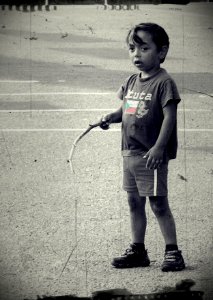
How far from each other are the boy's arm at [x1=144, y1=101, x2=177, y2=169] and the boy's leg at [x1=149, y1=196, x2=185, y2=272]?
298 mm

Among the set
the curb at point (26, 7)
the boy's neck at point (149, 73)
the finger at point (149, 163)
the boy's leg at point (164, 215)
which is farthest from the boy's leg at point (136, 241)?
the curb at point (26, 7)

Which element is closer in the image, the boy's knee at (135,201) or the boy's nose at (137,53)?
Answer: the boy's nose at (137,53)

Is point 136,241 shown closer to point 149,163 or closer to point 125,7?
point 149,163

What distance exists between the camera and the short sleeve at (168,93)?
14.6ft

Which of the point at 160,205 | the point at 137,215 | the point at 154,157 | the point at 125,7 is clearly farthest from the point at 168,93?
the point at 125,7

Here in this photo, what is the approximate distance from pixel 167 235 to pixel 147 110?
784 millimetres

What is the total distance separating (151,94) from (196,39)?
14.5 meters

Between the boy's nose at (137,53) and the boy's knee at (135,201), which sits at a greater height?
the boy's nose at (137,53)

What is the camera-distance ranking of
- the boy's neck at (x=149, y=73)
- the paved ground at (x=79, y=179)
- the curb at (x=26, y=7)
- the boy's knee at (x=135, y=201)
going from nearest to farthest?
the boy's neck at (x=149, y=73)
the paved ground at (x=79, y=179)
the boy's knee at (x=135, y=201)
the curb at (x=26, y=7)

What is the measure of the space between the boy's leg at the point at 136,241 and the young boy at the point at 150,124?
0.06 feet

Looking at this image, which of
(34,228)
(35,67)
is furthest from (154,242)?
(35,67)

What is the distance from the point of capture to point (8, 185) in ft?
22.4

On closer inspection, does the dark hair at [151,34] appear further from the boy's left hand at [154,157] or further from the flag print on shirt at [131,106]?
the boy's left hand at [154,157]

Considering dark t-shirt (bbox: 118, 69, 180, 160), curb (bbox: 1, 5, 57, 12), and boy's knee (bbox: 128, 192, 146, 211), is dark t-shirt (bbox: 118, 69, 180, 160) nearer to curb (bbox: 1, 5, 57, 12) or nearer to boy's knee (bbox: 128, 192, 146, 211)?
boy's knee (bbox: 128, 192, 146, 211)
